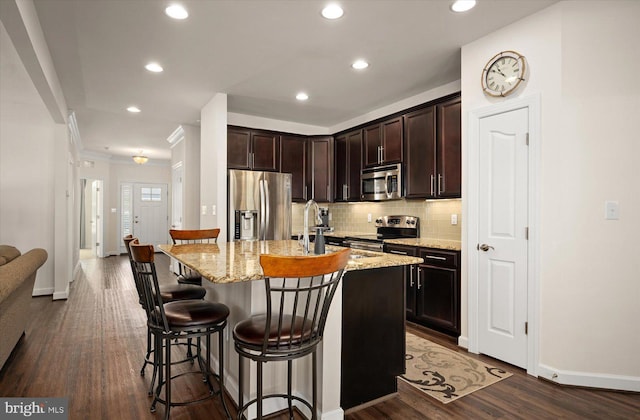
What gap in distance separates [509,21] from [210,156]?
3.56m

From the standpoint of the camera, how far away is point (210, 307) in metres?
2.03

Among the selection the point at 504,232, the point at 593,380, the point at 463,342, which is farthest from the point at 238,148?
the point at 593,380

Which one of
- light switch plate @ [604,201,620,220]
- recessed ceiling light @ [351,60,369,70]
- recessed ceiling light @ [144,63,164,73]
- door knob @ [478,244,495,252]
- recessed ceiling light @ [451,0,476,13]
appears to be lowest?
door knob @ [478,244,495,252]

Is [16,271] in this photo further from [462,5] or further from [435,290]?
[462,5]

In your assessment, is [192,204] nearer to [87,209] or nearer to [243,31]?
[243,31]

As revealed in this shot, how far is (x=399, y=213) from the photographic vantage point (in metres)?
4.87

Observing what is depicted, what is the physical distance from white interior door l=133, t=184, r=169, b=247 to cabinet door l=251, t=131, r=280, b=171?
6.22 m

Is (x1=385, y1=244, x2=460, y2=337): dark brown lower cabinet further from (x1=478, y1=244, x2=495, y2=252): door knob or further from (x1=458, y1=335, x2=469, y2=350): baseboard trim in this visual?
(x1=478, y1=244, x2=495, y2=252): door knob

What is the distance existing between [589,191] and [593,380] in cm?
128

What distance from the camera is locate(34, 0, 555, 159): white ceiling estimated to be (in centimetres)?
259

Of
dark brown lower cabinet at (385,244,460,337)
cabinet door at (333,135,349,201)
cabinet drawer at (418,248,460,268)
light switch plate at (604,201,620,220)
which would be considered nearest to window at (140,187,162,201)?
cabinet door at (333,135,349,201)

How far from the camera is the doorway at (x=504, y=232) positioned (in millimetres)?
2615

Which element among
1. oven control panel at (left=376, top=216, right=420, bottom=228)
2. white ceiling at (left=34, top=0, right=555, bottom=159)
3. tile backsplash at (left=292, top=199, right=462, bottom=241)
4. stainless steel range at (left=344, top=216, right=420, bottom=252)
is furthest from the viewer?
oven control panel at (left=376, top=216, right=420, bottom=228)

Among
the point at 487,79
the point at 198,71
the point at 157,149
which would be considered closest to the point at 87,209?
the point at 157,149
